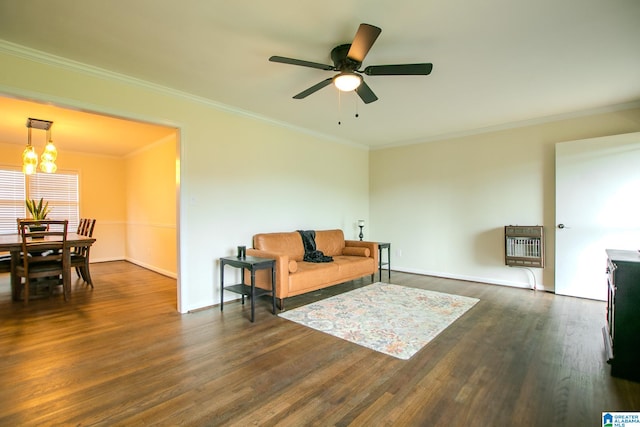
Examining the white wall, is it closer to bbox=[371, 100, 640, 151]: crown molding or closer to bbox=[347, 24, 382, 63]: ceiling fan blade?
bbox=[371, 100, 640, 151]: crown molding

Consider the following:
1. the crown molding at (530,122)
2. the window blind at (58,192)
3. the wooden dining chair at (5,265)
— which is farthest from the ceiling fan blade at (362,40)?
the window blind at (58,192)

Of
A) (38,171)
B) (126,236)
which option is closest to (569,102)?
(126,236)

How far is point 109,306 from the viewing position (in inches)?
152

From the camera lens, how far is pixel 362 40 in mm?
2129

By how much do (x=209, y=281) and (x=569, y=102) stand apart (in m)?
5.34

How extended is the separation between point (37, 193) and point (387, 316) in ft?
26.0

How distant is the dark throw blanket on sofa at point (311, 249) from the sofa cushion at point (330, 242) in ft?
0.47

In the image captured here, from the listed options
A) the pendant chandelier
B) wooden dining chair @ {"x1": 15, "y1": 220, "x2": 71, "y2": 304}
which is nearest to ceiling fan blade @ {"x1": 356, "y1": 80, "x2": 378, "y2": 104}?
wooden dining chair @ {"x1": 15, "y1": 220, "x2": 71, "y2": 304}

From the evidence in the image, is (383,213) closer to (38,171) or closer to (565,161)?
(565,161)

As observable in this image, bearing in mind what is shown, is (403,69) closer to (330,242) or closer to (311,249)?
(311,249)

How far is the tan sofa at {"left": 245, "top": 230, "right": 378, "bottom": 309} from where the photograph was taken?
3697 millimetres

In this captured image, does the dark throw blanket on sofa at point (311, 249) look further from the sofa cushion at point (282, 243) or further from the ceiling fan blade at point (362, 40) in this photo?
the ceiling fan blade at point (362, 40)

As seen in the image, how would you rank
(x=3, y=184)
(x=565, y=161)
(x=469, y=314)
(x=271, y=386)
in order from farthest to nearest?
1. (x=3, y=184)
2. (x=565, y=161)
3. (x=469, y=314)
4. (x=271, y=386)

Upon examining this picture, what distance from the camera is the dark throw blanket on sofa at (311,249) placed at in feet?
15.0
